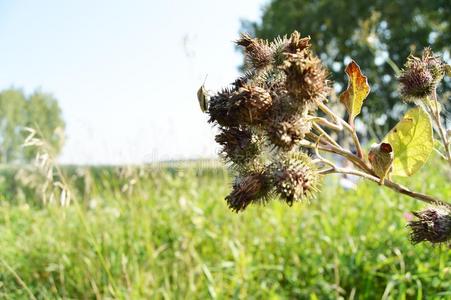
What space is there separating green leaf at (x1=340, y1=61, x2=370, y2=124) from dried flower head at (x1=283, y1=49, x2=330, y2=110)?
0.33 ft

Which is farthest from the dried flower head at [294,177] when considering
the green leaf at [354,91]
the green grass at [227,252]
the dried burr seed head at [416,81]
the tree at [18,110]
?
the tree at [18,110]

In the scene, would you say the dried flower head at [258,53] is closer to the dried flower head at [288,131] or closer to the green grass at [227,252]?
the dried flower head at [288,131]

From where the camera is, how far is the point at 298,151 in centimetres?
93

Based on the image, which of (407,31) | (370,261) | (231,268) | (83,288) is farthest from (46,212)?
(407,31)

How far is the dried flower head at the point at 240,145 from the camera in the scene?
889 millimetres

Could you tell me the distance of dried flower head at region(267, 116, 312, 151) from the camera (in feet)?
2.66

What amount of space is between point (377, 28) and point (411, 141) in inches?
783

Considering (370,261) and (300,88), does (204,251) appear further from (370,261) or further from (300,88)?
(300,88)

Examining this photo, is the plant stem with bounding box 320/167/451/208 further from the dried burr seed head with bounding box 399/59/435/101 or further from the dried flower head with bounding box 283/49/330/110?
the dried burr seed head with bounding box 399/59/435/101

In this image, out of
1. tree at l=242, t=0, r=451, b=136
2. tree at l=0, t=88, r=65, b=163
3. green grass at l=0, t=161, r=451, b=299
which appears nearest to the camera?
green grass at l=0, t=161, r=451, b=299

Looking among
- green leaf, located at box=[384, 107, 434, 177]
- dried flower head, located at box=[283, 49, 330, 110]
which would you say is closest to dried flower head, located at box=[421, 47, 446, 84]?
green leaf, located at box=[384, 107, 434, 177]

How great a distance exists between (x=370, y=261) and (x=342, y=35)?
732 inches

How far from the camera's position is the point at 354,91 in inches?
38.3

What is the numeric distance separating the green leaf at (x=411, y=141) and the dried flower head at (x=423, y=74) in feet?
0.31
